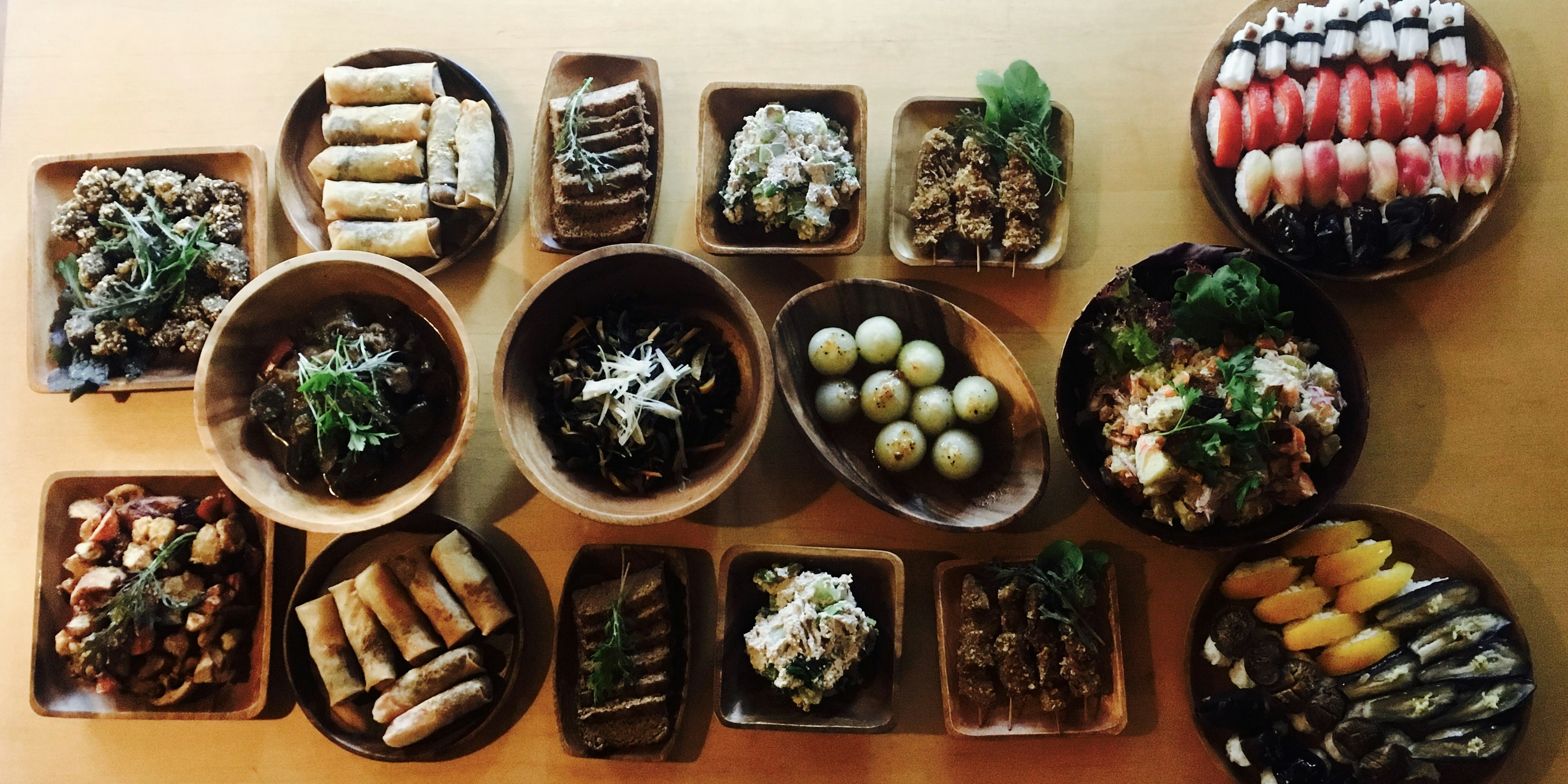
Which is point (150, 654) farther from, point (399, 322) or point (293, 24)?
point (293, 24)

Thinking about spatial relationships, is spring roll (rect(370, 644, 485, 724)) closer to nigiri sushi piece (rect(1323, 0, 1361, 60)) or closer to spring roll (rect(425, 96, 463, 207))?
spring roll (rect(425, 96, 463, 207))

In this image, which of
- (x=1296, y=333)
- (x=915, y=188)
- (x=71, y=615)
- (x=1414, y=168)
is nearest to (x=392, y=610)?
(x=71, y=615)

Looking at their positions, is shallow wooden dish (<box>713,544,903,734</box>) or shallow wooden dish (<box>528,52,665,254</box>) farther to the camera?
shallow wooden dish (<box>528,52,665,254</box>)

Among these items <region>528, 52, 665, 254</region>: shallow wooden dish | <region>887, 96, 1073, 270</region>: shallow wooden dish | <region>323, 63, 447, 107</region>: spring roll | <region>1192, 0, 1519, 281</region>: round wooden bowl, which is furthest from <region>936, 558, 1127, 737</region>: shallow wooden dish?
<region>323, 63, 447, 107</region>: spring roll

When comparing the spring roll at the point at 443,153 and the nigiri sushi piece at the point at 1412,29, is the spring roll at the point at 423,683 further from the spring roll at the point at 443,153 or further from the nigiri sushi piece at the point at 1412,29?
the nigiri sushi piece at the point at 1412,29

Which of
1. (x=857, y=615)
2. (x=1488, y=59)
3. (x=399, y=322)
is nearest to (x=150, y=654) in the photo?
(x=399, y=322)

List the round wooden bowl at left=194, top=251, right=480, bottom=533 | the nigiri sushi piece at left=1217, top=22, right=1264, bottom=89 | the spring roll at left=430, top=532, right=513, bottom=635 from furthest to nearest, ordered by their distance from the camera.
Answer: the nigiri sushi piece at left=1217, top=22, right=1264, bottom=89
the spring roll at left=430, top=532, right=513, bottom=635
the round wooden bowl at left=194, top=251, right=480, bottom=533
